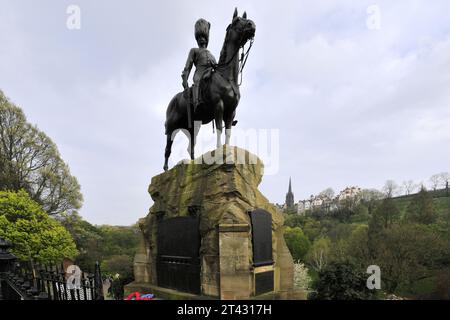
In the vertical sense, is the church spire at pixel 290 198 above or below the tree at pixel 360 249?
above

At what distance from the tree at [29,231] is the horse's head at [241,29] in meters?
20.5

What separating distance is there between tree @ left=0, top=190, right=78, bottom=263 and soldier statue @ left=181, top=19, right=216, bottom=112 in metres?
18.9

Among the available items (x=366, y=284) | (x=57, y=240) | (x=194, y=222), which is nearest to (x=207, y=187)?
(x=194, y=222)

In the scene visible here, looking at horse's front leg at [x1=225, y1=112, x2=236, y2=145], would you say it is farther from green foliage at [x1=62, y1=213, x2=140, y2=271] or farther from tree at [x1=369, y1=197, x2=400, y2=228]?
tree at [x1=369, y1=197, x2=400, y2=228]

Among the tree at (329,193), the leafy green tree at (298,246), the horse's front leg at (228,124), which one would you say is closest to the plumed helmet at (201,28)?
the horse's front leg at (228,124)

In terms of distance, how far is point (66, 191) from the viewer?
30297mm

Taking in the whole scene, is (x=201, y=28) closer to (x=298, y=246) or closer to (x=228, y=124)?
(x=228, y=124)

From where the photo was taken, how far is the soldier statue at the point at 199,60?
8125 millimetres

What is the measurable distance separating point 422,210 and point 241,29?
165 feet

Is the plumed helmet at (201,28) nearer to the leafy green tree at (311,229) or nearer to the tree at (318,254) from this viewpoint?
the tree at (318,254)

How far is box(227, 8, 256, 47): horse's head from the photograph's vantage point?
280 inches

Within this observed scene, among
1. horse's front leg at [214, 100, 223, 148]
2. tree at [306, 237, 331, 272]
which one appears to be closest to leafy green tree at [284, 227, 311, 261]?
tree at [306, 237, 331, 272]

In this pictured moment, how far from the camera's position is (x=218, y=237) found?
692cm

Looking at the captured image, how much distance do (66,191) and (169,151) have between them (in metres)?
24.5
